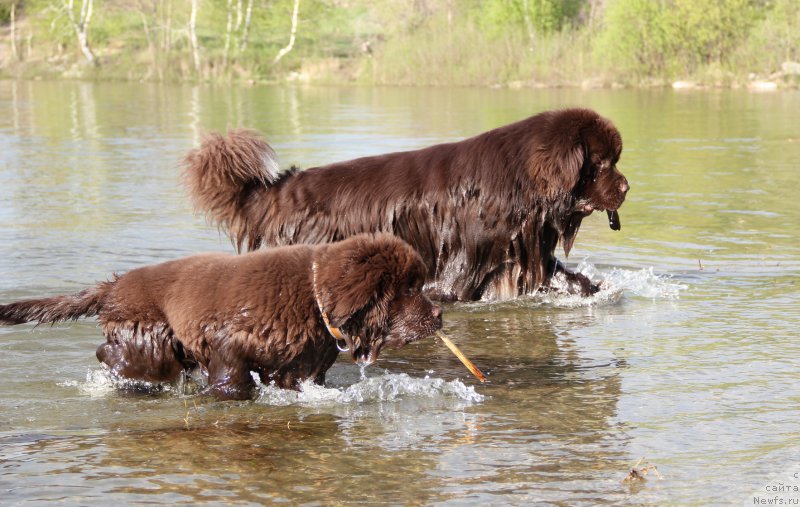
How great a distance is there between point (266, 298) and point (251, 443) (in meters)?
0.73

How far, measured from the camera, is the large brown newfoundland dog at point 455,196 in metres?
7.53

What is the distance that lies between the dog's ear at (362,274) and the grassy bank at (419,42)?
39055 millimetres

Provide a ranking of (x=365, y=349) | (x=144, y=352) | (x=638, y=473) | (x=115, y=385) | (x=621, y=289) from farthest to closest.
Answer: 1. (x=621, y=289)
2. (x=115, y=385)
3. (x=144, y=352)
4. (x=365, y=349)
5. (x=638, y=473)

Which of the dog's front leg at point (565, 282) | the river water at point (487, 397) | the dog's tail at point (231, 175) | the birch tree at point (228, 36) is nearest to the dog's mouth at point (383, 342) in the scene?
the river water at point (487, 397)

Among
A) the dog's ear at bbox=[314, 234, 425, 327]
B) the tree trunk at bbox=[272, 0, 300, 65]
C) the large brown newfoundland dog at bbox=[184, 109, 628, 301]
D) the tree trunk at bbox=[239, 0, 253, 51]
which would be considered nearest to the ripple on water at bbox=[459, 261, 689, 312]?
the large brown newfoundland dog at bbox=[184, 109, 628, 301]

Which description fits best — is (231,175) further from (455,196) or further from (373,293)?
(373,293)

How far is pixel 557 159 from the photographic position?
24.4 feet

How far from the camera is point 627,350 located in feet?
21.9

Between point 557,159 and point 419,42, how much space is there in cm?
4497

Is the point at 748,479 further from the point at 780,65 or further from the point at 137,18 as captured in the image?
the point at 137,18

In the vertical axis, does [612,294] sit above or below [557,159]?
below

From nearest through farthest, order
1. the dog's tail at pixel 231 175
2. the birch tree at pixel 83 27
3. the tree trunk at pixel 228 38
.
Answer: the dog's tail at pixel 231 175 < the tree trunk at pixel 228 38 < the birch tree at pixel 83 27

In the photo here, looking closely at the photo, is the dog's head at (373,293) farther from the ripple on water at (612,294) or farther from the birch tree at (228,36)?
the birch tree at (228,36)

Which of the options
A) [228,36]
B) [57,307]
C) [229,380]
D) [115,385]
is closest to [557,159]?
[229,380]
